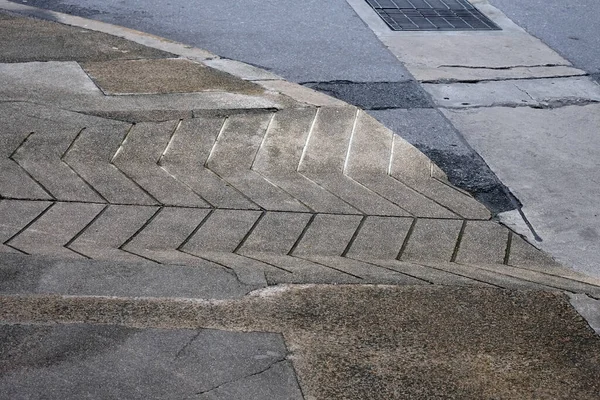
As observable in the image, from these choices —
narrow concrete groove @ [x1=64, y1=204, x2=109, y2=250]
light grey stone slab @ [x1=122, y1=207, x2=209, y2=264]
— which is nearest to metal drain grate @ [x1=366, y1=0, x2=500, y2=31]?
light grey stone slab @ [x1=122, y1=207, x2=209, y2=264]

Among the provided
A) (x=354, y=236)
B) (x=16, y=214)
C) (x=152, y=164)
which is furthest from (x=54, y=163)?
(x=354, y=236)

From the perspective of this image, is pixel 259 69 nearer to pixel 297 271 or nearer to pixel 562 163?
pixel 562 163

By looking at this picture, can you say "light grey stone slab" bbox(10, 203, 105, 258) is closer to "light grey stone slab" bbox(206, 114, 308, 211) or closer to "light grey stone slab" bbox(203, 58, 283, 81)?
"light grey stone slab" bbox(206, 114, 308, 211)

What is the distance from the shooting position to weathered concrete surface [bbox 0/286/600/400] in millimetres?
2771

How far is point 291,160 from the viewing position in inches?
233

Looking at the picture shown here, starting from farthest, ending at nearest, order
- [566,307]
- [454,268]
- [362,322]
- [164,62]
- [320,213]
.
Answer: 1. [164,62]
2. [320,213]
3. [454,268]
4. [566,307]
5. [362,322]

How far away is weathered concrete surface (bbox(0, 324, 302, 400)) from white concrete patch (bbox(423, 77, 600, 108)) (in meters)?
4.76

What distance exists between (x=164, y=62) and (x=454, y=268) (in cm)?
392

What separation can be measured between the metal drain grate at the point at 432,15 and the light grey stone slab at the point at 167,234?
4706mm

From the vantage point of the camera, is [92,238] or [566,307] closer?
[566,307]

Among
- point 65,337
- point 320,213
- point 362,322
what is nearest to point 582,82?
point 320,213

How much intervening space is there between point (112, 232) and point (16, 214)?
1.75 ft

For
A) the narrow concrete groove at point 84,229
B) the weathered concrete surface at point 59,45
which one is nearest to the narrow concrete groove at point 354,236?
the narrow concrete groove at point 84,229

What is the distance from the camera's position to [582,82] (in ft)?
25.4
